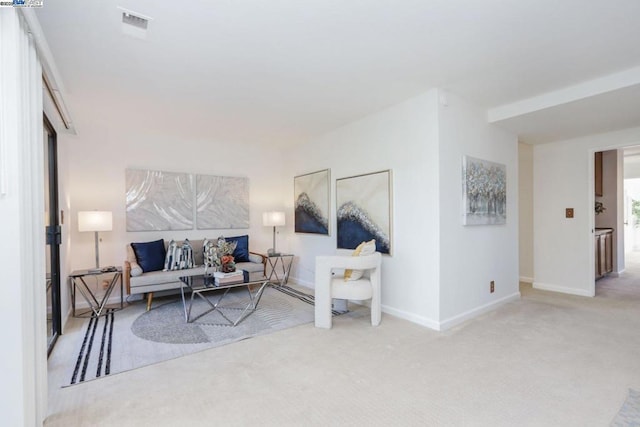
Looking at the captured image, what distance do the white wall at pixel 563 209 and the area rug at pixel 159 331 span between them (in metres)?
3.33

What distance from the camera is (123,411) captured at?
1891 mm

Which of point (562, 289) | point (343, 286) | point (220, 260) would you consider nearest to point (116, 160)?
point (220, 260)

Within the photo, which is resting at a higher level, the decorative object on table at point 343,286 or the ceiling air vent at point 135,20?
the ceiling air vent at point 135,20

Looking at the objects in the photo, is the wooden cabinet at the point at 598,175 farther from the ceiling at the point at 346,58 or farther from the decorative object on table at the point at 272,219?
the decorative object on table at the point at 272,219

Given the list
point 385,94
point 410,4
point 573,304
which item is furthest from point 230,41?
point 573,304

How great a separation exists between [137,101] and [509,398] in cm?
418

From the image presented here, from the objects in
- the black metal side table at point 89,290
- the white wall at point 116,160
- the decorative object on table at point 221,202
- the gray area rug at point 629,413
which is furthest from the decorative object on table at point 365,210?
the black metal side table at point 89,290

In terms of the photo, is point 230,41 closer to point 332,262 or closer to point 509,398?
point 332,262

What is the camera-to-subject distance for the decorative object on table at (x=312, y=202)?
4758 millimetres

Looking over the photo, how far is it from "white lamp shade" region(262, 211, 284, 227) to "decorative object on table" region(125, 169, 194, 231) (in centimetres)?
114

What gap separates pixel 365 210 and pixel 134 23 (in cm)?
290

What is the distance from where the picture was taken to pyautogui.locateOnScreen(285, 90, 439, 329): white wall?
3.28 m

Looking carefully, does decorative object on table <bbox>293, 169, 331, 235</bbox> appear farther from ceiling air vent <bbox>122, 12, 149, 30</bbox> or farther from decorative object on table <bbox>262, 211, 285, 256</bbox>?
ceiling air vent <bbox>122, 12, 149, 30</bbox>

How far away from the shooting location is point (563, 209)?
4.77m
